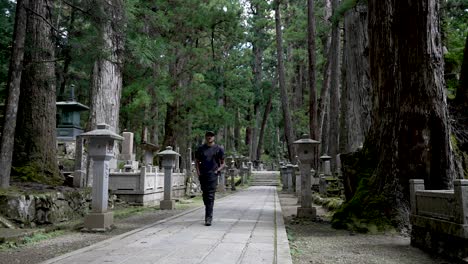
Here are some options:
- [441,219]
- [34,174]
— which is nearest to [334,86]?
[34,174]

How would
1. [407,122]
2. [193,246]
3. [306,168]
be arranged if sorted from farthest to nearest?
[306,168] → [407,122] → [193,246]

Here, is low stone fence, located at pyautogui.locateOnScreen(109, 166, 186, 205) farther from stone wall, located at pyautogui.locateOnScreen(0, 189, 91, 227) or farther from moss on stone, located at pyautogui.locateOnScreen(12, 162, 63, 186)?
stone wall, located at pyautogui.locateOnScreen(0, 189, 91, 227)

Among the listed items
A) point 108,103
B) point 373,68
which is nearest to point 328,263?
point 373,68

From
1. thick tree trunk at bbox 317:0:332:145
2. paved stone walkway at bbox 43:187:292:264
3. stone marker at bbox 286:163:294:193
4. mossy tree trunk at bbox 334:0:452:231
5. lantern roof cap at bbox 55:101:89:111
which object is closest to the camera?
paved stone walkway at bbox 43:187:292:264

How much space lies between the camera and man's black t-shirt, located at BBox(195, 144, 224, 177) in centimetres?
695

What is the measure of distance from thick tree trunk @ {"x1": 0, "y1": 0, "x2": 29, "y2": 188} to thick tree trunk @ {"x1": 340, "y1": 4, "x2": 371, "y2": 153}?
29.0 ft

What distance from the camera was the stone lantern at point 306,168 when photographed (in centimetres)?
866

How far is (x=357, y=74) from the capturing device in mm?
12523

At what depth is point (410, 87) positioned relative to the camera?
6773mm

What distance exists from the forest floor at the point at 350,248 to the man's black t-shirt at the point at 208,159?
5.67ft

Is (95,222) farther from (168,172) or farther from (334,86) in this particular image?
(334,86)

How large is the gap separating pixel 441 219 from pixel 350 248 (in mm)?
1308

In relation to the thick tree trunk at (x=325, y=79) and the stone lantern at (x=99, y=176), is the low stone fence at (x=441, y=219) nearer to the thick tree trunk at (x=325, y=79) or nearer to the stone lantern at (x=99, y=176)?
the stone lantern at (x=99, y=176)

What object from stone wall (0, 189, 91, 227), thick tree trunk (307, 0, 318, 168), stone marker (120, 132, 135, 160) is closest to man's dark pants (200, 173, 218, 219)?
stone wall (0, 189, 91, 227)
